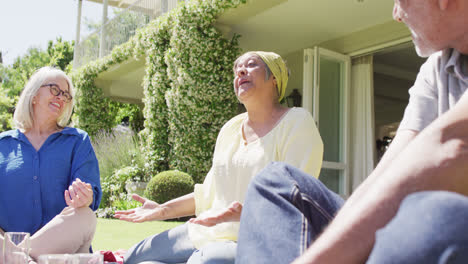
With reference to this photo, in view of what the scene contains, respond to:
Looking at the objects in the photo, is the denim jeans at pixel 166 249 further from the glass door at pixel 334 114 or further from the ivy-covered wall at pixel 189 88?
the glass door at pixel 334 114

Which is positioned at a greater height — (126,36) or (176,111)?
(126,36)

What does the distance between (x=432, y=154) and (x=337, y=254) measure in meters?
0.22

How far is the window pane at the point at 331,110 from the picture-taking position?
7844 millimetres

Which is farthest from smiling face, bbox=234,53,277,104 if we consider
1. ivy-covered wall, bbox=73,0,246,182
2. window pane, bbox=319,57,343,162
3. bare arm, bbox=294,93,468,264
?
window pane, bbox=319,57,343,162

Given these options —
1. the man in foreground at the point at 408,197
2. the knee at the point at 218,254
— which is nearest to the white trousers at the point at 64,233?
the knee at the point at 218,254

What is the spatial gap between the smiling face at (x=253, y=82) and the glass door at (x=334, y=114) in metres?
5.26

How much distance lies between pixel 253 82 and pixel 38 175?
1.35 m

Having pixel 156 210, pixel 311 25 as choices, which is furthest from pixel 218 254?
pixel 311 25

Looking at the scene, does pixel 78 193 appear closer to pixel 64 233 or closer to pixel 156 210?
pixel 64 233

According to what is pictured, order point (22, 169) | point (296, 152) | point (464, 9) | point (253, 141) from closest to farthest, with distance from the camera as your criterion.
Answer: point (464, 9)
point (296, 152)
point (253, 141)
point (22, 169)

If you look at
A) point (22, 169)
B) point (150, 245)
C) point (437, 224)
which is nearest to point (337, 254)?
point (437, 224)

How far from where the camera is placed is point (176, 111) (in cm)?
782

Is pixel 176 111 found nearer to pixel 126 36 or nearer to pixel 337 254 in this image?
pixel 126 36

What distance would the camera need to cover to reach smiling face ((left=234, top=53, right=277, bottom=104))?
2326mm
